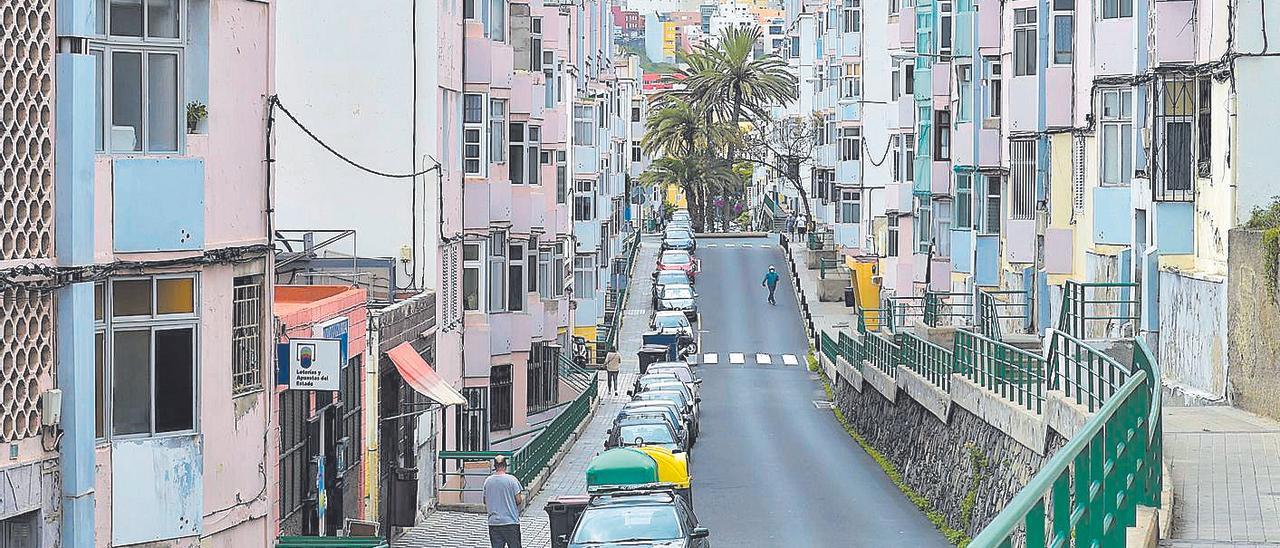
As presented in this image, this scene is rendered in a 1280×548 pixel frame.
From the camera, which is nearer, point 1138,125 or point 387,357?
point 387,357

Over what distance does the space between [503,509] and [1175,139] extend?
35.3 feet

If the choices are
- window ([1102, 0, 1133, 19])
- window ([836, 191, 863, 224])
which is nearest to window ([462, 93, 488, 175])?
window ([1102, 0, 1133, 19])

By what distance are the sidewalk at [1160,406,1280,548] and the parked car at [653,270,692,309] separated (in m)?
52.8

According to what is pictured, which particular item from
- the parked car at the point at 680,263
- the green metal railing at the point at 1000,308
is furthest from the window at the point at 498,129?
the parked car at the point at 680,263

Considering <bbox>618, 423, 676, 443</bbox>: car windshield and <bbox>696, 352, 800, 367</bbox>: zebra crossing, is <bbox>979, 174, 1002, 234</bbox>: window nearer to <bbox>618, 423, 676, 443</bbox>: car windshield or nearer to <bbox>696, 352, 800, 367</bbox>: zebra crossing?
<bbox>618, 423, 676, 443</bbox>: car windshield

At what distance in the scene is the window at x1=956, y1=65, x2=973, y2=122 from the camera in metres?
46.7

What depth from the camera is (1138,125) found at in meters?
29.0

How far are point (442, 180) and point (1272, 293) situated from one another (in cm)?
1493

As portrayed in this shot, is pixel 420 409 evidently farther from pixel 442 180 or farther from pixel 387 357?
pixel 442 180

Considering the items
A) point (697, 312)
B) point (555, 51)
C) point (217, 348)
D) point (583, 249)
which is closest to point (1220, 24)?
point (217, 348)

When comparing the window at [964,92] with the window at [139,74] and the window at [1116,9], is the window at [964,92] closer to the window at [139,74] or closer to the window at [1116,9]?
the window at [1116,9]

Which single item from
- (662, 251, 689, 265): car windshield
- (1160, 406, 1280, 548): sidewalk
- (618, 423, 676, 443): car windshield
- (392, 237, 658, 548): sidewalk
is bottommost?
(392, 237, 658, 548): sidewalk

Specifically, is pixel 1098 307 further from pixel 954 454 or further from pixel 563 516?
pixel 563 516

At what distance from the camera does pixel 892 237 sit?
63500 millimetres
